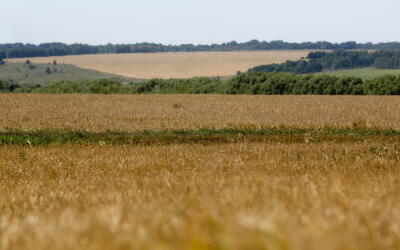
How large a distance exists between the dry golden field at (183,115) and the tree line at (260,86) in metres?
32.7

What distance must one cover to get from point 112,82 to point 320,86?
114ft

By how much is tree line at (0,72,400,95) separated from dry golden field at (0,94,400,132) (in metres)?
32.7

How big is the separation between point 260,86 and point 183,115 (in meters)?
56.4

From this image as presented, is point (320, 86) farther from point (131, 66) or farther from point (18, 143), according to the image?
point (131, 66)

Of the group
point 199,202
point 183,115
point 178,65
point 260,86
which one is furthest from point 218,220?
point 178,65

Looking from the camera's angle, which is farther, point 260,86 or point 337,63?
point 337,63

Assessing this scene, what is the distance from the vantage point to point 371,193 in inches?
214

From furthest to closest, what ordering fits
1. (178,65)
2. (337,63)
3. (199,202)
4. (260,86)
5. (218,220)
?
1. (337,63)
2. (178,65)
3. (260,86)
4. (199,202)
5. (218,220)

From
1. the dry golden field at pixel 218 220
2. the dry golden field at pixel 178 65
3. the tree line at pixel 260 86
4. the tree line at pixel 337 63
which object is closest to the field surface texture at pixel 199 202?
the dry golden field at pixel 218 220

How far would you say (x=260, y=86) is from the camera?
101m

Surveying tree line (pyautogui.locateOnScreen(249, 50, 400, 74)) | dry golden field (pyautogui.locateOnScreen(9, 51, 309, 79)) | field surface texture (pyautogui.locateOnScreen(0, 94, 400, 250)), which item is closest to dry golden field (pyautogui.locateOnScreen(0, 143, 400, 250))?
field surface texture (pyautogui.locateOnScreen(0, 94, 400, 250))

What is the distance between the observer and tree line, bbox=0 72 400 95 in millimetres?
92938

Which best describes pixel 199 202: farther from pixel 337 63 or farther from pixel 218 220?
pixel 337 63

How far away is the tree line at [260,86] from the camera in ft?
305
